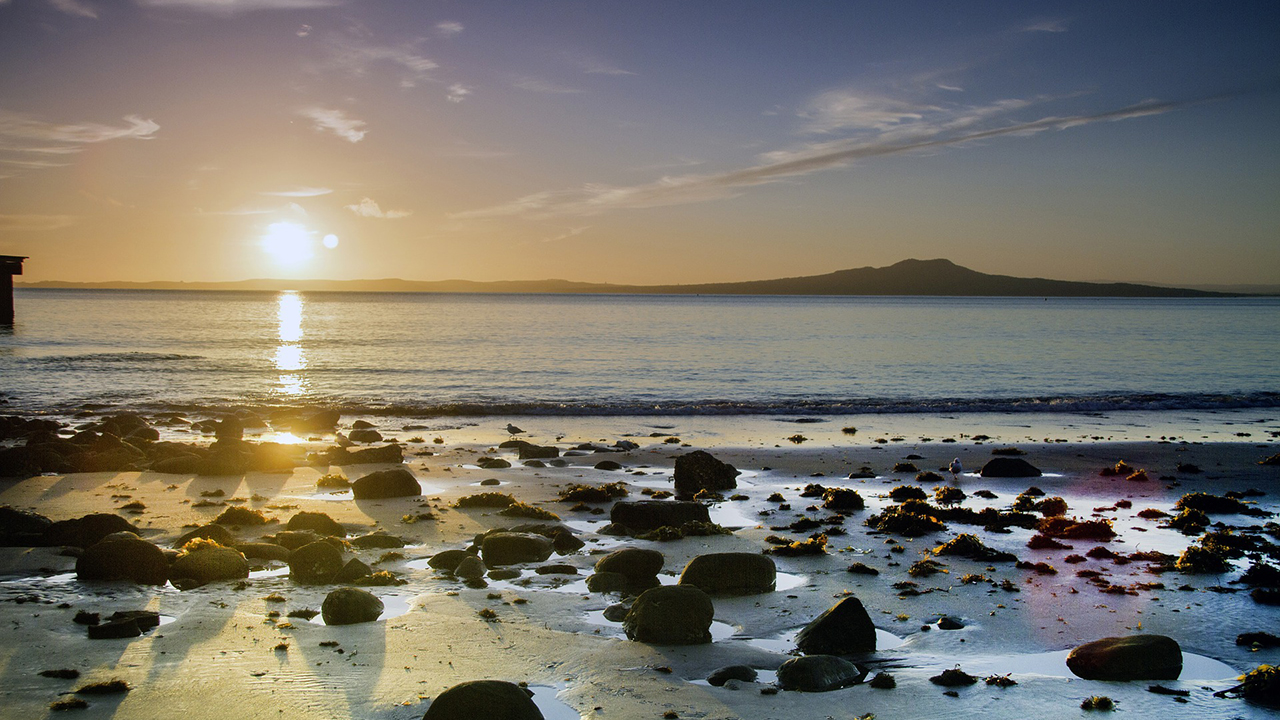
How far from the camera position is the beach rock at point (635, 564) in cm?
909

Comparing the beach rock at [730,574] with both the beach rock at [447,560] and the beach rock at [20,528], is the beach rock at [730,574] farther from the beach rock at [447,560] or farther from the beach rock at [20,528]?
the beach rock at [20,528]

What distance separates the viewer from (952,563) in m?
9.88

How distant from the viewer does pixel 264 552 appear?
31.9 feet

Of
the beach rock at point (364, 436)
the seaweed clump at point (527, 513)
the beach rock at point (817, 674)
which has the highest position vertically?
the beach rock at point (817, 674)

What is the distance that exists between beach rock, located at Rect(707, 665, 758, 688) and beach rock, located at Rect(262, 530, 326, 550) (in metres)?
5.60

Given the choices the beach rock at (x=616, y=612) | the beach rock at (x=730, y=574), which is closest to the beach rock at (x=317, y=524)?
the beach rock at (x=616, y=612)

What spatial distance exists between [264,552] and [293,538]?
55cm

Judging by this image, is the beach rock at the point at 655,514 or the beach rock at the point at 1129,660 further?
the beach rock at the point at 655,514

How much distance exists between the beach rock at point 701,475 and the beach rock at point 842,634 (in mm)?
6985

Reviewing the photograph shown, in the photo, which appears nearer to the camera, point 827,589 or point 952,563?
point 827,589

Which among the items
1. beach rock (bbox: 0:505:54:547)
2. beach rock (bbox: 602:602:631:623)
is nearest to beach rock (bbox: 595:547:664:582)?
beach rock (bbox: 602:602:631:623)

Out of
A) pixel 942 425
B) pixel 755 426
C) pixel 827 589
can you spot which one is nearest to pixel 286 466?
pixel 827 589

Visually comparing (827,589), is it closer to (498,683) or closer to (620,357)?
(498,683)

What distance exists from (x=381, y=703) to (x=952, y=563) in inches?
263
